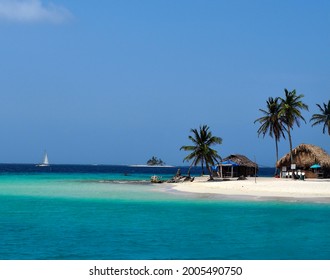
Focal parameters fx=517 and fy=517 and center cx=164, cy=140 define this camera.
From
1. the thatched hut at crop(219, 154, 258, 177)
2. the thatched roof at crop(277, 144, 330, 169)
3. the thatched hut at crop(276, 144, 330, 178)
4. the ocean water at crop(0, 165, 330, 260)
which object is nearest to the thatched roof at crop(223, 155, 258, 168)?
the thatched hut at crop(219, 154, 258, 177)

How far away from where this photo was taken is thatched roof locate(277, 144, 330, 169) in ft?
196

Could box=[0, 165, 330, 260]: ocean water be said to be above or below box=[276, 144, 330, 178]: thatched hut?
below

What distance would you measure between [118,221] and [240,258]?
8.66 m

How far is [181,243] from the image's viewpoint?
17.6 metres

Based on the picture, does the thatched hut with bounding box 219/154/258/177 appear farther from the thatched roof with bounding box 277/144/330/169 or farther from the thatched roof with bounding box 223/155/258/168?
the thatched roof with bounding box 277/144/330/169

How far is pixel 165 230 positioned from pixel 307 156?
44.1m

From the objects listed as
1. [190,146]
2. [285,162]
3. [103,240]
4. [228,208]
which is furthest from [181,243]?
[285,162]

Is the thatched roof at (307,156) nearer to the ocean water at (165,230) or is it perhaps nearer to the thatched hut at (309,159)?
the thatched hut at (309,159)

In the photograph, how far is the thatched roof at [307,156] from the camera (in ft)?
196

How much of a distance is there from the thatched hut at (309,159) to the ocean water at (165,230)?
1224 inches

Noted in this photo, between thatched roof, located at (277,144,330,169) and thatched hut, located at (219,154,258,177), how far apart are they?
17.8 ft

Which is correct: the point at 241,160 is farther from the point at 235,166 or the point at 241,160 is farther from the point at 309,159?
the point at 309,159

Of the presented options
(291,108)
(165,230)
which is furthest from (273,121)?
(165,230)
